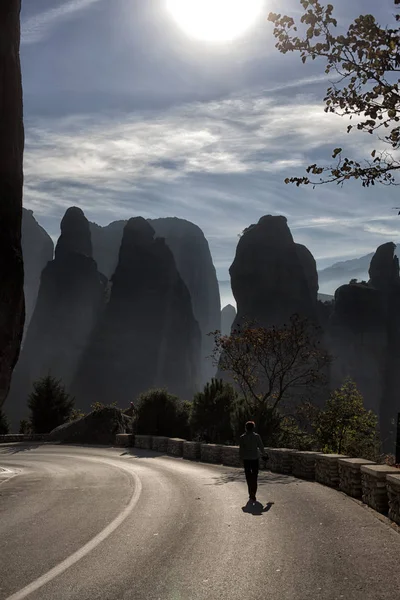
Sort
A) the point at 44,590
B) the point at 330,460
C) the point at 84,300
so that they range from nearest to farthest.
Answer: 1. the point at 44,590
2. the point at 330,460
3. the point at 84,300

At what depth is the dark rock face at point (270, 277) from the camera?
15338cm

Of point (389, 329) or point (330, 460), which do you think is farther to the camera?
point (389, 329)

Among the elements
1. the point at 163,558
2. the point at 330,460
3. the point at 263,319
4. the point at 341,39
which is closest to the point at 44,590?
the point at 163,558

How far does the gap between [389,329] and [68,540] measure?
14712 cm

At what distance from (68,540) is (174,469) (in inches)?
600

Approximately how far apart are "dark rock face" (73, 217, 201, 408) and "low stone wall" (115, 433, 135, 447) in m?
115

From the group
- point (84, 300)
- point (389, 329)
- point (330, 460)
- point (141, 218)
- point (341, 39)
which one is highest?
point (141, 218)

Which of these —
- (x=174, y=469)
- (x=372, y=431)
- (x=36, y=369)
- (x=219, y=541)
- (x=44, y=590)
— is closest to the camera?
(x=44, y=590)

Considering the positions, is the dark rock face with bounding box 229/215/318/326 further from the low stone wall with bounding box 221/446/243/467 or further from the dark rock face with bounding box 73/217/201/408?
the low stone wall with bounding box 221/446/243/467

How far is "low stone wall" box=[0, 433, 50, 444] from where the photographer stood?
50812 millimetres

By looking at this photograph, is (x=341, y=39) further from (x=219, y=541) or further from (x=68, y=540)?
(x=68, y=540)

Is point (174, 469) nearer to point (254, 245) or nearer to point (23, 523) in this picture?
point (23, 523)

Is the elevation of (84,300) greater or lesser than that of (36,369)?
greater

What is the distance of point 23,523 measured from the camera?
12.0m
